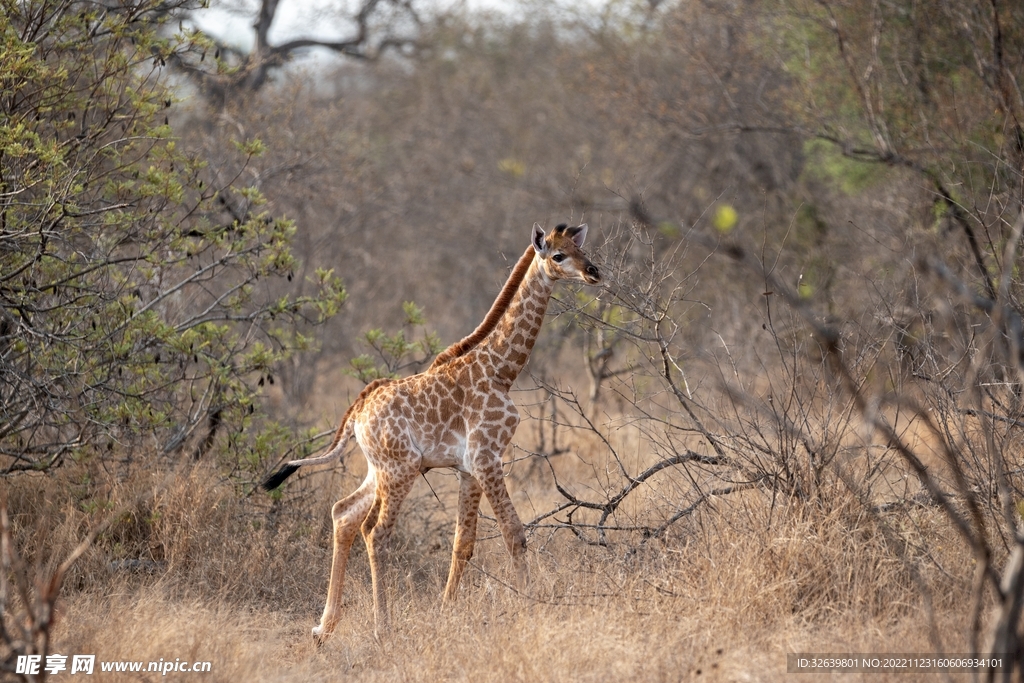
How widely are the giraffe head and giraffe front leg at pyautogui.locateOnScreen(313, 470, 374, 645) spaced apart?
1597mm

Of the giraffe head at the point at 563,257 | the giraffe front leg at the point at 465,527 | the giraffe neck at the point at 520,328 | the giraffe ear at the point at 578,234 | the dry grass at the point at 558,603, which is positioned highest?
the giraffe ear at the point at 578,234

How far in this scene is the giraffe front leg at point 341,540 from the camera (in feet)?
17.6

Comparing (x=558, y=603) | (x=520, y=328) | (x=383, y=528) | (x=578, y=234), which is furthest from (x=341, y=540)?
(x=578, y=234)

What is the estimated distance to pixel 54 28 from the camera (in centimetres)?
625

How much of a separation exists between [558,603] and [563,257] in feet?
5.99

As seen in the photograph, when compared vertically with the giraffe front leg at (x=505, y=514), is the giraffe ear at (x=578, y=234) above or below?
above

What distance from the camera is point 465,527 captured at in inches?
224

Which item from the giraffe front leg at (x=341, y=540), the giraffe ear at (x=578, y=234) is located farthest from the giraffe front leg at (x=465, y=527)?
the giraffe ear at (x=578, y=234)

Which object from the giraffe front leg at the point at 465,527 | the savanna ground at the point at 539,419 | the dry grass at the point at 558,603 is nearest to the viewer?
the dry grass at the point at 558,603

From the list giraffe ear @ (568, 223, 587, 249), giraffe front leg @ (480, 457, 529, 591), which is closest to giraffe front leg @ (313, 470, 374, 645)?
giraffe front leg @ (480, 457, 529, 591)

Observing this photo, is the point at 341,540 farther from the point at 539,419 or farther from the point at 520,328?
the point at 520,328

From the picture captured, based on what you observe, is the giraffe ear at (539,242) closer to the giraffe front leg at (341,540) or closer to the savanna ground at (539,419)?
the savanna ground at (539,419)

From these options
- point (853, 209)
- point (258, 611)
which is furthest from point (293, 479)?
point (853, 209)

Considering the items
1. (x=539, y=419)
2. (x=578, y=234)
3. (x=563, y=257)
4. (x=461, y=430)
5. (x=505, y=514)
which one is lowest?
(x=505, y=514)
